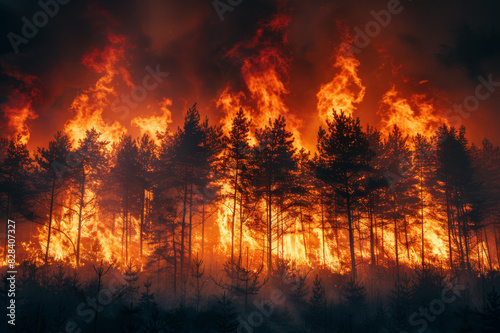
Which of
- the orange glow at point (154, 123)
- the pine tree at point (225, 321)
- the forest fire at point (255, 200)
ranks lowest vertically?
the pine tree at point (225, 321)

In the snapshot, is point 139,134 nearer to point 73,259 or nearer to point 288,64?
point 73,259

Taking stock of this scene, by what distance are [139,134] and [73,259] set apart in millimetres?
44459

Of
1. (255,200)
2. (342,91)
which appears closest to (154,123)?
(342,91)

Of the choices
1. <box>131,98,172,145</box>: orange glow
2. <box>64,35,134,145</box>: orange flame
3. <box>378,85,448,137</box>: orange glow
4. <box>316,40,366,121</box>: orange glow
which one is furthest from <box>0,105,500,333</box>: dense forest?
<box>131,98,172,145</box>: orange glow

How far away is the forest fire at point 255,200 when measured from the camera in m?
16.4

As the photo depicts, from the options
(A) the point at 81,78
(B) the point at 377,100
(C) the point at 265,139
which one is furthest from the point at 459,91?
(A) the point at 81,78

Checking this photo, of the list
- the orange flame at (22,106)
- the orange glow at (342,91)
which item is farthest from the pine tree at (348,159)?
the orange flame at (22,106)

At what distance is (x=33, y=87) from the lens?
86.4m

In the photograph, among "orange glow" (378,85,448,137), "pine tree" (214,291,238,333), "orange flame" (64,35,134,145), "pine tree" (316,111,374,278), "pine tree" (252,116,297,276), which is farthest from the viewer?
"orange flame" (64,35,134,145)

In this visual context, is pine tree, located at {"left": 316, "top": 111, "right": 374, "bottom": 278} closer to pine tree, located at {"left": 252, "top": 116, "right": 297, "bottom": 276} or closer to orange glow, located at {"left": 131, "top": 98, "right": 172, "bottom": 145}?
pine tree, located at {"left": 252, "top": 116, "right": 297, "bottom": 276}

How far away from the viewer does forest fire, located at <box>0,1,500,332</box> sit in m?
16.4

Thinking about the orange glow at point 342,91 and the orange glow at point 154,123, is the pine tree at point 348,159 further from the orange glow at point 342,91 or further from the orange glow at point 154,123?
the orange glow at point 154,123

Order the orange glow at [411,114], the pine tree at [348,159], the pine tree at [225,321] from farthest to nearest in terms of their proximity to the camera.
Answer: the orange glow at [411,114], the pine tree at [348,159], the pine tree at [225,321]

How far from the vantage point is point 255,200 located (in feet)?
75.5
